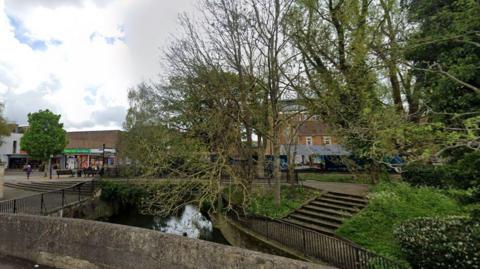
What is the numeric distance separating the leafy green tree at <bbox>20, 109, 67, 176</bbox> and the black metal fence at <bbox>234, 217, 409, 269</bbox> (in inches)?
1102

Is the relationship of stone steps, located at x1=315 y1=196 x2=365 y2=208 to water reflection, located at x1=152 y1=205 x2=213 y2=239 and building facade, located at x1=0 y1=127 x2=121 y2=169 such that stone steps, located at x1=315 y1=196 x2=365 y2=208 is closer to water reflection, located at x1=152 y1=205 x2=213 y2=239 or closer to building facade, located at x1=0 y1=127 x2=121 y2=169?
water reflection, located at x1=152 y1=205 x2=213 y2=239

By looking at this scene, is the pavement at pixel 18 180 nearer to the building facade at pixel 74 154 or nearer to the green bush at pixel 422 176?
the building facade at pixel 74 154

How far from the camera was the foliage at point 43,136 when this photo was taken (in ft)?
90.9

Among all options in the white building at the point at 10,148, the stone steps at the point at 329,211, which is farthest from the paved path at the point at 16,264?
the white building at the point at 10,148

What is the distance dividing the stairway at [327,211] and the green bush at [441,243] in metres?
3.20

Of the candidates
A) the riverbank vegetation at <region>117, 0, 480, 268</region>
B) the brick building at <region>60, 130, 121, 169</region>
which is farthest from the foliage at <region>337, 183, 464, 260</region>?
the brick building at <region>60, 130, 121, 169</region>

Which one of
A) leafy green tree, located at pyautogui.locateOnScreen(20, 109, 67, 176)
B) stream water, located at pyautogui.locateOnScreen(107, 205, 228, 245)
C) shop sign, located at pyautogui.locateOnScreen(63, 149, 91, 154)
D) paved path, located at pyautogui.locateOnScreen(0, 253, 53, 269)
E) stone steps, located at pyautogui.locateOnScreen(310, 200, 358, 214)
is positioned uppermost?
leafy green tree, located at pyautogui.locateOnScreen(20, 109, 67, 176)

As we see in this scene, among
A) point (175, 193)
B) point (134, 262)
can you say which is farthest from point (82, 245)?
point (175, 193)

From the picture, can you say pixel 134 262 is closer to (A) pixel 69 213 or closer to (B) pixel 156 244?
(B) pixel 156 244

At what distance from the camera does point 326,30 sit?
11516 mm

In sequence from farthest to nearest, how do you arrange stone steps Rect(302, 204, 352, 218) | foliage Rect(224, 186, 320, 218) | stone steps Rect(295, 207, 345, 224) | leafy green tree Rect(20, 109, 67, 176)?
leafy green tree Rect(20, 109, 67, 176) < foliage Rect(224, 186, 320, 218) < stone steps Rect(302, 204, 352, 218) < stone steps Rect(295, 207, 345, 224)

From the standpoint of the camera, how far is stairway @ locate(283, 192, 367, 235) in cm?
970

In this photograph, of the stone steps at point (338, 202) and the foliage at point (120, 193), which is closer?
the stone steps at point (338, 202)

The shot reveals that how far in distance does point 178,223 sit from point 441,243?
13.4 metres
